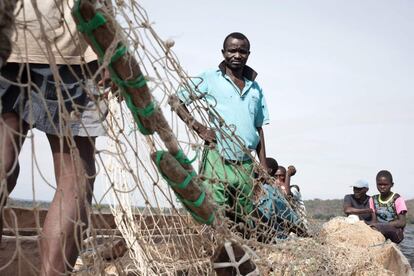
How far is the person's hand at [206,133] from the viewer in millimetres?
2751

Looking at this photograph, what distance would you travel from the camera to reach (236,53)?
13.2ft

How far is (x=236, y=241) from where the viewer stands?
172 centimetres

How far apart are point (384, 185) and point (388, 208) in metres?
0.29

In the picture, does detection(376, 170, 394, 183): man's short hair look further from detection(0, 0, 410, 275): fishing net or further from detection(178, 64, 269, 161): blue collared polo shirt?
detection(0, 0, 410, 275): fishing net

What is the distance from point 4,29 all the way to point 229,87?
2801mm

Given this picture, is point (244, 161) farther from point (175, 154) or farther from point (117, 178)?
point (175, 154)

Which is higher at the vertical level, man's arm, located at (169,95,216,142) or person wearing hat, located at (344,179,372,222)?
man's arm, located at (169,95,216,142)

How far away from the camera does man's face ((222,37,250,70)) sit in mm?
4012

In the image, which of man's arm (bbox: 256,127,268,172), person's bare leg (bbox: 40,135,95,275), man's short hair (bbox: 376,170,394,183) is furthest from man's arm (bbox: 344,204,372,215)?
person's bare leg (bbox: 40,135,95,275)

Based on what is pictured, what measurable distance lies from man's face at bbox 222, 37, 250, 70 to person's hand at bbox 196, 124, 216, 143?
1263 mm

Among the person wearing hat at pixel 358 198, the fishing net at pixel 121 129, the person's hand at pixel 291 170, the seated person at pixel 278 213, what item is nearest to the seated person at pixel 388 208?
the person wearing hat at pixel 358 198

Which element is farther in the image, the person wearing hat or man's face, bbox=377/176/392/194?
the person wearing hat

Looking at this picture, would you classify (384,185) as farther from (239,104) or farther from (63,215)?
(63,215)

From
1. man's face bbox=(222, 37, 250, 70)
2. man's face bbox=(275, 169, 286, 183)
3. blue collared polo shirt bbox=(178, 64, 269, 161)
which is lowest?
man's face bbox=(275, 169, 286, 183)
